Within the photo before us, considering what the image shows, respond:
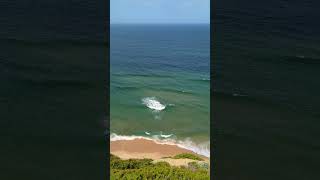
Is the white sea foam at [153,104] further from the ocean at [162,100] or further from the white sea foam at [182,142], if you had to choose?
the white sea foam at [182,142]

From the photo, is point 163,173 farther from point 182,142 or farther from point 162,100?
point 162,100

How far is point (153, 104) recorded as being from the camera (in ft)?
43.5

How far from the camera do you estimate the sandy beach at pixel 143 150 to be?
297 inches

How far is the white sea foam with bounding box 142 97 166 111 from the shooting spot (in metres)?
13.0

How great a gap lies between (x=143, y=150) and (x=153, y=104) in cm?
510
